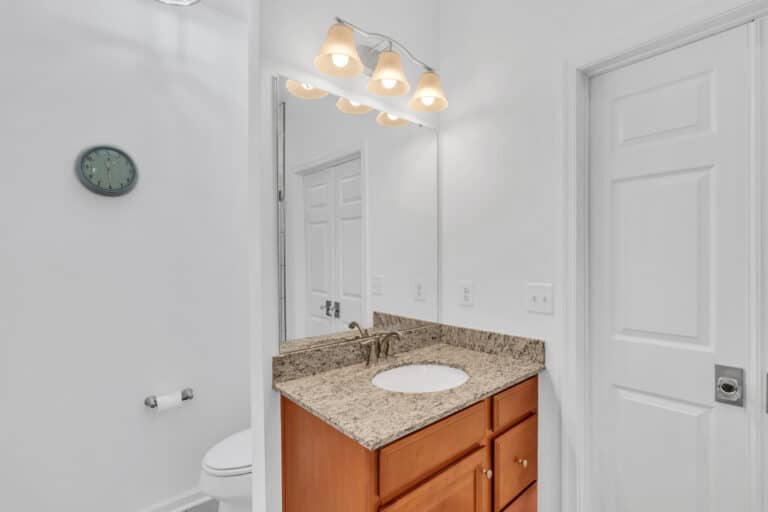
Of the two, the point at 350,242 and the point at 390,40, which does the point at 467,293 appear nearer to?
the point at 350,242

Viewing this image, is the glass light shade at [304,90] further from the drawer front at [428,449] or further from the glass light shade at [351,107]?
the drawer front at [428,449]

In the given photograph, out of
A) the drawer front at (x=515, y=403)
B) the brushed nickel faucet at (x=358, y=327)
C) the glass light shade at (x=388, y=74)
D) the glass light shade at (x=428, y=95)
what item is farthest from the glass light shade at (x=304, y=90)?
the drawer front at (x=515, y=403)

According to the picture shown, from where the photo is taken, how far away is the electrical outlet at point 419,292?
6.03 feet

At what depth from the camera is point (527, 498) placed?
1.47m

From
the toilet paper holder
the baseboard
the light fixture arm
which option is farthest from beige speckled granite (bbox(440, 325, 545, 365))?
the baseboard

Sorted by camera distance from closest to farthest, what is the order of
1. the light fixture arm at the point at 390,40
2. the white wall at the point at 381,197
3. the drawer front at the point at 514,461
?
1. the drawer front at the point at 514,461
2. the white wall at the point at 381,197
3. the light fixture arm at the point at 390,40

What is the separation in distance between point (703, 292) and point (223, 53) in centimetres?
254

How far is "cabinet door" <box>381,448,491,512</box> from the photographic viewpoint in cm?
103

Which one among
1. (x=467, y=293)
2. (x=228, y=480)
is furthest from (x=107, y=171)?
(x=467, y=293)

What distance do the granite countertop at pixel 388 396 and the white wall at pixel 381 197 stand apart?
0.75 feet

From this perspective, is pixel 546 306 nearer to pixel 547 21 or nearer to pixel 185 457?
pixel 547 21

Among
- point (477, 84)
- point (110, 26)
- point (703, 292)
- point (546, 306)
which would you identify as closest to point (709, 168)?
point (703, 292)

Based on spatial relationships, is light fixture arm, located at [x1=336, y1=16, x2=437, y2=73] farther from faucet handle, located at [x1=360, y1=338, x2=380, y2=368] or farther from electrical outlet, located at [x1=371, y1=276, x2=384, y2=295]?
faucet handle, located at [x1=360, y1=338, x2=380, y2=368]

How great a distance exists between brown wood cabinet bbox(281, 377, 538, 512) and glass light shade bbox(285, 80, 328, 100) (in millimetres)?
1112
